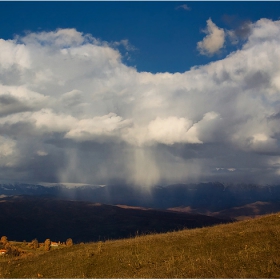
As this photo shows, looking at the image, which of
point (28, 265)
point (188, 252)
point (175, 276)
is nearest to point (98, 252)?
point (28, 265)

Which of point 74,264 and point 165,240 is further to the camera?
point 165,240

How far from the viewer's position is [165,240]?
33.8 m

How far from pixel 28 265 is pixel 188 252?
585 inches

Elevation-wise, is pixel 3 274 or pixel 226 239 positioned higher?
pixel 226 239

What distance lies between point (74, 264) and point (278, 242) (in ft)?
57.0

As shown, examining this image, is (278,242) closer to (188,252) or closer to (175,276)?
(188,252)

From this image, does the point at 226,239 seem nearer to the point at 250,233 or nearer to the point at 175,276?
the point at 250,233

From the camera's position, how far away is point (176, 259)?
90.6 ft

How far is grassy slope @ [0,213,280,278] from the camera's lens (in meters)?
24.4

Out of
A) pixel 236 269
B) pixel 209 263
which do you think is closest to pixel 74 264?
pixel 209 263

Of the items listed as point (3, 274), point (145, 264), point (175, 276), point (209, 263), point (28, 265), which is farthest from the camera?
point (28, 265)

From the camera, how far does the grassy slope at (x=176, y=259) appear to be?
24.4 meters

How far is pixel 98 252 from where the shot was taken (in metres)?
32.7

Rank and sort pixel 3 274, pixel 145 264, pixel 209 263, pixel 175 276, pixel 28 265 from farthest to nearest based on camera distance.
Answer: pixel 28 265 → pixel 3 274 → pixel 145 264 → pixel 209 263 → pixel 175 276
